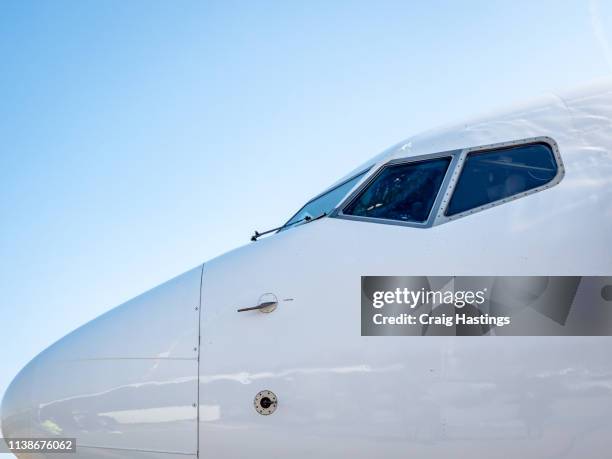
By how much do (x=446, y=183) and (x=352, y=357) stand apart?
1.89 m

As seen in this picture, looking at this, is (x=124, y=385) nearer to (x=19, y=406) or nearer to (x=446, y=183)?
(x=19, y=406)

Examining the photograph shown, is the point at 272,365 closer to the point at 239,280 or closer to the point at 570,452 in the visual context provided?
the point at 239,280

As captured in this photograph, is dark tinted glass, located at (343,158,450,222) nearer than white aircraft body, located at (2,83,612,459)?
No

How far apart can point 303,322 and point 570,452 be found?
2.40 metres

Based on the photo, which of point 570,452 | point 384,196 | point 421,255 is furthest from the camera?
point 384,196

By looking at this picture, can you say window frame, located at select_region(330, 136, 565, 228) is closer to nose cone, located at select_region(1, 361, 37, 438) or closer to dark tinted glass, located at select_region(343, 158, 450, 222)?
dark tinted glass, located at select_region(343, 158, 450, 222)

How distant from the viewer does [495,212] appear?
22.3 feet

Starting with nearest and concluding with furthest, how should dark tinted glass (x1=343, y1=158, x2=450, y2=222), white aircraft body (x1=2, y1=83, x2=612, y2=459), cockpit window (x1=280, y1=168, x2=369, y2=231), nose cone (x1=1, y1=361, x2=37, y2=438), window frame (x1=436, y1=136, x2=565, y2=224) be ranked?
white aircraft body (x1=2, y1=83, x2=612, y2=459)
nose cone (x1=1, y1=361, x2=37, y2=438)
window frame (x1=436, y1=136, x2=565, y2=224)
dark tinted glass (x1=343, y1=158, x2=450, y2=222)
cockpit window (x1=280, y1=168, x2=369, y2=231)

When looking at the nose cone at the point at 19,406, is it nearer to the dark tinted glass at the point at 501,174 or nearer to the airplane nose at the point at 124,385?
the airplane nose at the point at 124,385

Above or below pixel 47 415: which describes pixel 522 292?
above

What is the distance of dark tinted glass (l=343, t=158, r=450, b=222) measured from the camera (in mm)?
7020

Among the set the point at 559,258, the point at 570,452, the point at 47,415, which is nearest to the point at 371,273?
the point at 559,258

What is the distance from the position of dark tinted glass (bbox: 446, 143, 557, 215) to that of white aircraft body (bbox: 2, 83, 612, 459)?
0.02 meters

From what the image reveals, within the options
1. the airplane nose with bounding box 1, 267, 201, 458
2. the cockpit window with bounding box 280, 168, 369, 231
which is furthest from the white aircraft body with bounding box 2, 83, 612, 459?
the cockpit window with bounding box 280, 168, 369, 231
